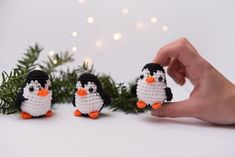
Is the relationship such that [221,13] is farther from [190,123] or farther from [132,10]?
[190,123]

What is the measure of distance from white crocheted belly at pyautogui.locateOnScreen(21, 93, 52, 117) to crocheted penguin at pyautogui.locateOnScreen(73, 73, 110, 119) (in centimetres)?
8

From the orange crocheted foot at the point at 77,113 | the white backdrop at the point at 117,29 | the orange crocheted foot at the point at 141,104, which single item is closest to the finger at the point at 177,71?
the orange crocheted foot at the point at 141,104

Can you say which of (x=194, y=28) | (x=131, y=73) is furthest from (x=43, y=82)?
(x=194, y=28)

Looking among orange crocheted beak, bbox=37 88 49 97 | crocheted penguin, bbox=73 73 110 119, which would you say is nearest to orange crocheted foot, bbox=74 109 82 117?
crocheted penguin, bbox=73 73 110 119

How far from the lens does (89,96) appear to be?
114cm

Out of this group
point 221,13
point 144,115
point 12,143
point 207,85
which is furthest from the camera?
point 221,13

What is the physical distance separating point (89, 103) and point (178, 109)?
0.23m

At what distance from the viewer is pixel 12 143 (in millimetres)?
945

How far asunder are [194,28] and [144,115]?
2.86 feet

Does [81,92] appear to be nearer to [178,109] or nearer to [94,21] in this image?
[178,109]

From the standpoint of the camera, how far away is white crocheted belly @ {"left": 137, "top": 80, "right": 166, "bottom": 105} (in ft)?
3.66

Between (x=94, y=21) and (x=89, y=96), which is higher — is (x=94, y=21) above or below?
above

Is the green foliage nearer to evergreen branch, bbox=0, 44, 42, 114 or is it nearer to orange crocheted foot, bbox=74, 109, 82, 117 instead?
evergreen branch, bbox=0, 44, 42, 114

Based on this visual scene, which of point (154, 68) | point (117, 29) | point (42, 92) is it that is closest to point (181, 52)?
point (154, 68)
